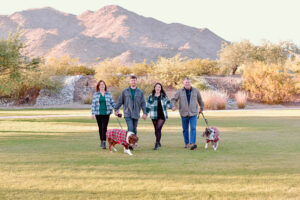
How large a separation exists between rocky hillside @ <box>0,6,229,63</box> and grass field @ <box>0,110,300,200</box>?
9450cm

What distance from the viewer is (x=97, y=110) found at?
35.8 feet

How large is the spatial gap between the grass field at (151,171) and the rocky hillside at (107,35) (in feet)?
310

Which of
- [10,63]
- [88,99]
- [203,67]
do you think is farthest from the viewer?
[203,67]

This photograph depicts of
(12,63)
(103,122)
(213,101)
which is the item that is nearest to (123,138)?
(103,122)

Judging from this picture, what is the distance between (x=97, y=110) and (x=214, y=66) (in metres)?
44.6

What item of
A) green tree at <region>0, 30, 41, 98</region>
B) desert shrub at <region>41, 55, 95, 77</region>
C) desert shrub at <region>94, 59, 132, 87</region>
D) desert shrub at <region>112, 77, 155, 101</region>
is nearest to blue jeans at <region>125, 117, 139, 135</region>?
green tree at <region>0, 30, 41, 98</region>

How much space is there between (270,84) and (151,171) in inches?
1340

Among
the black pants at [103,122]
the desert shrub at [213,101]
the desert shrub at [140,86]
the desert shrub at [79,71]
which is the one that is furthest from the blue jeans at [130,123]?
the desert shrub at [79,71]

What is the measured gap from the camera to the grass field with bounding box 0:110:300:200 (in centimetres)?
620

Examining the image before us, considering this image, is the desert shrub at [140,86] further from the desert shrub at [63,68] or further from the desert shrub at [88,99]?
the desert shrub at [63,68]

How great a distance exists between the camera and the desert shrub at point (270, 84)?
39.6m

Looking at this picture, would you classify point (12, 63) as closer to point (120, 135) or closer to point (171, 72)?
point (120, 135)

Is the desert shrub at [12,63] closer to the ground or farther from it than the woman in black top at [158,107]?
farther from it

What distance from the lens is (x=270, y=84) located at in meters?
39.3
